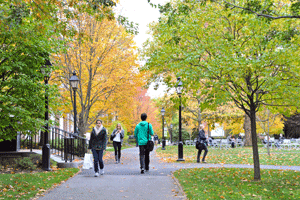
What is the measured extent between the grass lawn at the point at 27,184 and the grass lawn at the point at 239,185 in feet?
11.1

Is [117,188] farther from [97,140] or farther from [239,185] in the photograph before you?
[239,185]

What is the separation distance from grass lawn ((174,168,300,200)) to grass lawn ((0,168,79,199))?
339 centimetres

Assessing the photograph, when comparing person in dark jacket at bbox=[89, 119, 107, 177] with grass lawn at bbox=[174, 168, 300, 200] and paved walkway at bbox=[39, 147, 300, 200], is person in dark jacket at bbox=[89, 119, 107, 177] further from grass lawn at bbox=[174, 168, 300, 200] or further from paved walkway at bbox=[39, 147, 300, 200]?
grass lawn at bbox=[174, 168, 300, 200]

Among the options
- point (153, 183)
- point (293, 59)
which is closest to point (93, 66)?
point (153, 183)

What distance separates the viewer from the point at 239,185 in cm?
848

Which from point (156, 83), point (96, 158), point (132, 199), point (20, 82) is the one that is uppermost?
point (156, 83)

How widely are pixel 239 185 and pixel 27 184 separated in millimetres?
5359

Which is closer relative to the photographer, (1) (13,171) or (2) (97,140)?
(2) (97,140)

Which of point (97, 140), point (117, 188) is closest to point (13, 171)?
point (97, 140)

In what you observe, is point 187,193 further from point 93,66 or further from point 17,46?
point 93,66

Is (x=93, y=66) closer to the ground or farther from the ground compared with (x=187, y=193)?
farther from the ground

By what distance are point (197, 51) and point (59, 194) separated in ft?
17.6

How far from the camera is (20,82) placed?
909 centimetres

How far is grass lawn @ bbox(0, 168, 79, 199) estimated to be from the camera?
7.18m
